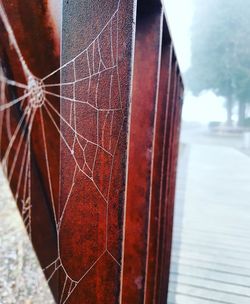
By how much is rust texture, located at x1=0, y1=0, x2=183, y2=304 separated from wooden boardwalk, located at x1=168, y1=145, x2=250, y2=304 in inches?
79.7

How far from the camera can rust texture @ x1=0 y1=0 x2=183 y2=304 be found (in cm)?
66

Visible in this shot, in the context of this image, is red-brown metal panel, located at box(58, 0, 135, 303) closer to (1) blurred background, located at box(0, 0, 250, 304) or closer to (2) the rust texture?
(2) the rust texture

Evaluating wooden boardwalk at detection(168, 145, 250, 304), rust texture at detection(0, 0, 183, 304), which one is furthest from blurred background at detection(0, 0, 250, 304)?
rust texture at detection(0, 0, 183, 304)

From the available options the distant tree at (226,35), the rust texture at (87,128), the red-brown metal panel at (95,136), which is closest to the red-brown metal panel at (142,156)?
the rust texture at (87,128)

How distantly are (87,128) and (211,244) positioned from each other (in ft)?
12.2

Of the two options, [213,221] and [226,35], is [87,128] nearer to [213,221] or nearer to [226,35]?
[213,221]

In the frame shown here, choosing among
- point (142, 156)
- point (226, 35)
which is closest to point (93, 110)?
point (142, 156)

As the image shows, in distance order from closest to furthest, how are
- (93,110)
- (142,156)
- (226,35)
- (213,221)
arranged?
(93,110) → (142,156) → (213,221) → (226,35)

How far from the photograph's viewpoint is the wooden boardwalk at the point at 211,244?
2.83 m

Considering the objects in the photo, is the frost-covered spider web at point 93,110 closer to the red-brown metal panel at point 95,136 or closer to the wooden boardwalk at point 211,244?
the red-brown metal panel at point 95,136

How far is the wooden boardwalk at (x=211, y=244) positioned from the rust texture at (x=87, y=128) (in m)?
2.02

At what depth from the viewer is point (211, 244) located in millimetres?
3984

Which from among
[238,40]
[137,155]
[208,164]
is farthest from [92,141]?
[208,164]

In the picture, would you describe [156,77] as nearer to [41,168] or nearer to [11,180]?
[41,168]
